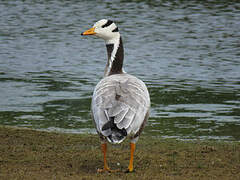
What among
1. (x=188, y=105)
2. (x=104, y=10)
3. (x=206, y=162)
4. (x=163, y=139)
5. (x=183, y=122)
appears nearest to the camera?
(x=206, y=162)

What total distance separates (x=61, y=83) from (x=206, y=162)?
337 inches

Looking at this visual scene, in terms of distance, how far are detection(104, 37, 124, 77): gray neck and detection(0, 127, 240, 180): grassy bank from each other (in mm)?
1406

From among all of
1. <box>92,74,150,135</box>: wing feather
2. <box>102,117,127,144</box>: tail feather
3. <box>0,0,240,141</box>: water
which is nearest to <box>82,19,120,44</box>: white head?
<box>92,74,150,135</box>: wing feather

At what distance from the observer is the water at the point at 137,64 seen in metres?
12.4

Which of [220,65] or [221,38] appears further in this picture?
[221,38]

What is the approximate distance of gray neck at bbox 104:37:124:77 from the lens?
8.84 meters

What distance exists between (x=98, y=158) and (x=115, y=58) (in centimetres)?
167

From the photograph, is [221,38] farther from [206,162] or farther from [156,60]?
[206,162]

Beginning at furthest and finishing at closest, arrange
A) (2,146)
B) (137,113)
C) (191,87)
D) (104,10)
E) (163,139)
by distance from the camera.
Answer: (104,10), (191,87), (163,139), (2,146), (137,113)

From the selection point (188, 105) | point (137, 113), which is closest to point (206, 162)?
point (137, 113)

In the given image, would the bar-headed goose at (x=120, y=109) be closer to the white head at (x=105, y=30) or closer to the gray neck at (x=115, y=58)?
the gray neck at (x=115, y=58)

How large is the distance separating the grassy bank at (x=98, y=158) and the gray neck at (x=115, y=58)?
1.41 meters

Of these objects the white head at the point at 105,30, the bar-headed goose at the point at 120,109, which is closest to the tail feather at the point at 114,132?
the bar-headed goose at the point at 120,109

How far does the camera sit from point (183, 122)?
12.0 metres
